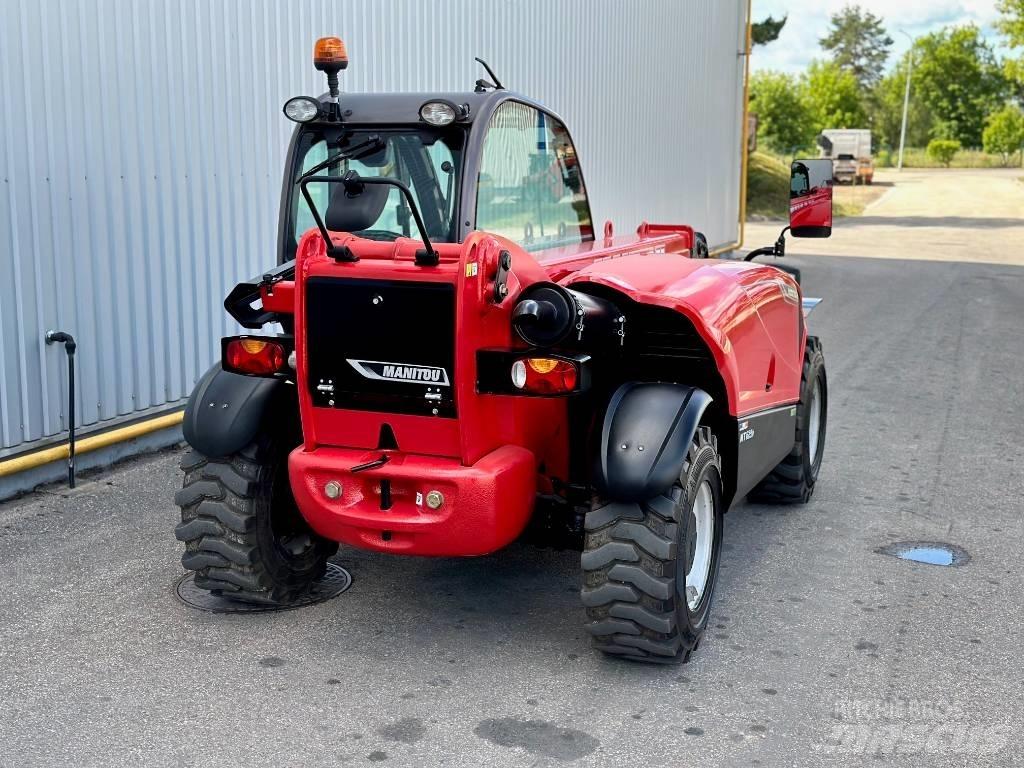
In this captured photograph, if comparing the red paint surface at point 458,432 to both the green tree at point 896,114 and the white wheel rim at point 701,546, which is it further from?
the green tree at point 896,114

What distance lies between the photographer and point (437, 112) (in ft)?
15.2

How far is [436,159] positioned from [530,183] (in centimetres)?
56

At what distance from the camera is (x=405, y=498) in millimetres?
4312

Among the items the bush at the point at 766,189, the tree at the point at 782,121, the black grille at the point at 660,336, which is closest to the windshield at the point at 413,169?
the black grille at the point at 660,336

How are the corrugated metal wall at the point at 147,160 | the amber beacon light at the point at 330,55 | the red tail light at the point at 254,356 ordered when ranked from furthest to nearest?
the corrugated metal wall at the point at 147,160
the amber beacon light at the point at 330,55
the red tail light at the point at 254,356

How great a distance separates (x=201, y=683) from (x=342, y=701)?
0.54 m

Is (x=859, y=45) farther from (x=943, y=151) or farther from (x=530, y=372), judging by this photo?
(x=530, y=372)

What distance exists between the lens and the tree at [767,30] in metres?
35.6

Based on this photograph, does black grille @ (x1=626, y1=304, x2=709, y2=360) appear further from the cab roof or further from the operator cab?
the cab roof

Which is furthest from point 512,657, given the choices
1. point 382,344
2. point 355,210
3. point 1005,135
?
point 1005,135

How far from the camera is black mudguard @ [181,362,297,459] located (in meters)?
4.68

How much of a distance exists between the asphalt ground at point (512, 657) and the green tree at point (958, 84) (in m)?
103

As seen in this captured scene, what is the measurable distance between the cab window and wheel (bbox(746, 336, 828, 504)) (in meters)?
1.51

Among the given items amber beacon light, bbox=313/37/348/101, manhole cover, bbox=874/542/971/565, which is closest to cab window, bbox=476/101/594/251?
amber beacon light, bbox=313/37/348/101
